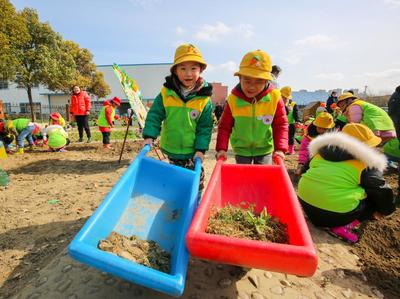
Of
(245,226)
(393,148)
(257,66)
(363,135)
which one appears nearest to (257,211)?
(245,226)

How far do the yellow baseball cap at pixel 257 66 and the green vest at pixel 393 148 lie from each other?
4022 millimetres

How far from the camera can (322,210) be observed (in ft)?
9.11

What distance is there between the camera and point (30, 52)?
16.6 metres

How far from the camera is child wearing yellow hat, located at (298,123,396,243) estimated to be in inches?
101

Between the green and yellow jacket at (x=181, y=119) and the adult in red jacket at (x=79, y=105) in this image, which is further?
the adult in red jacket at (x=79, y=105)

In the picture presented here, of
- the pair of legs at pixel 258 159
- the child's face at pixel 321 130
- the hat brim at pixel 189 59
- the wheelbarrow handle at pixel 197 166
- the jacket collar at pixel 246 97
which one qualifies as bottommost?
the pair of legs at pixel 258 159

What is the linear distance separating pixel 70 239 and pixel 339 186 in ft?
8.58

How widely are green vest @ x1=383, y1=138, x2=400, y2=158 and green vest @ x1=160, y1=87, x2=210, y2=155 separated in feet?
13.8

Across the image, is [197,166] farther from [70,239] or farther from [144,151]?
[70,239]

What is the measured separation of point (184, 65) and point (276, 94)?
92cm

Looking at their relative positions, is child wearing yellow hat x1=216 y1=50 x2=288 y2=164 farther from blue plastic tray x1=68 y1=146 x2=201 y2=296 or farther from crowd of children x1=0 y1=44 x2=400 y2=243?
blue plastic tray x1=68 y1=146 x2=201 y2=296

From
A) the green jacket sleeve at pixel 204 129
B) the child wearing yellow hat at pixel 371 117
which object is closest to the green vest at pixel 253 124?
the green jacket sleeve at pixel 204 129

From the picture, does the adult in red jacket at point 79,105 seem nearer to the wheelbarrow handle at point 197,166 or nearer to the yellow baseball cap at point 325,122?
the yellow baseball cap at point 325,122

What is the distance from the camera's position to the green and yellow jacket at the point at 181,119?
104 inches
